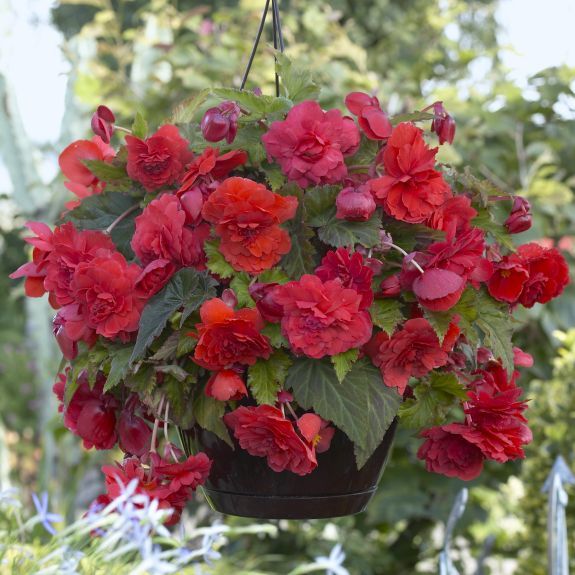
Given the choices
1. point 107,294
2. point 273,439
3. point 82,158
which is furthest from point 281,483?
point 82,158

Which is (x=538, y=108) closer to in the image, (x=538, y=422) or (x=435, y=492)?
(x=538, y=422)

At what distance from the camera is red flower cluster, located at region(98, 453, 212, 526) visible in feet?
3.28

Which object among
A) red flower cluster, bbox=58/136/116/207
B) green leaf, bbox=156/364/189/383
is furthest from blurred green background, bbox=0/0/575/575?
green leaf, bbox=156/364/189/383

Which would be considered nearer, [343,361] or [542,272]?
[343,361]

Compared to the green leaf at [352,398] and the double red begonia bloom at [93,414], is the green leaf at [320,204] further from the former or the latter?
the double red begonia bloom at [93,414]

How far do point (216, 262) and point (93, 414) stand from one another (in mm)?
295

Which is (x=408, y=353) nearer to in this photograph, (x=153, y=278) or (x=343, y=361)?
(x=343, y=361)

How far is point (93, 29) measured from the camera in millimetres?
3570

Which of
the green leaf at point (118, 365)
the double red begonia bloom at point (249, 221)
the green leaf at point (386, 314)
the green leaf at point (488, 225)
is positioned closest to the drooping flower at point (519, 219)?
the green leaf at point (488, 225)

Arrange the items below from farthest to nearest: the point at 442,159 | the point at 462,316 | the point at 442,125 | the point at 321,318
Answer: the point at 442,159
the point at 442,125
the point at 462,316
the point at 321,318

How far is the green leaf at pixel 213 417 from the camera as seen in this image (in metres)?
1.04

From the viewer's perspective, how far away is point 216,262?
1028mm

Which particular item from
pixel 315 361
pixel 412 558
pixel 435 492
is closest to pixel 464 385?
pixel 315 361

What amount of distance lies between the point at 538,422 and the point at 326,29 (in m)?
1.97
